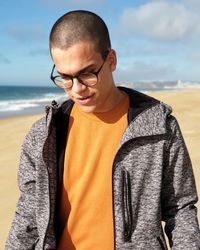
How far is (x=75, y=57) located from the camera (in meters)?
2.12

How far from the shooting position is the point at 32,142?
237cm

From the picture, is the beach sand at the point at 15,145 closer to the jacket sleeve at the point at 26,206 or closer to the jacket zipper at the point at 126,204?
the jacket sleeve at the point at 26,206

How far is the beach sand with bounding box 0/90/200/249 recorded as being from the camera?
6.78 metres

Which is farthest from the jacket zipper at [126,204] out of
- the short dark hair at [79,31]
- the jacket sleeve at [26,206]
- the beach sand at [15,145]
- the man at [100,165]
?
the beach sand at [15,145]

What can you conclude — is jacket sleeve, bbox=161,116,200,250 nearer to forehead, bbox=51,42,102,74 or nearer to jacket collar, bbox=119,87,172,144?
jacket collar, bbox=119,87,172,144

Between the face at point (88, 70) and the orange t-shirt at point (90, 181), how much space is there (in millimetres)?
94

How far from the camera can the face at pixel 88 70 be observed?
2125 mm

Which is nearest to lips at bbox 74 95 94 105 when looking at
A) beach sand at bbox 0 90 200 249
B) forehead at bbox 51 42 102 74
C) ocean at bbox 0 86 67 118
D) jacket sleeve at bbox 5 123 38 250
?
forehead at bbox 51 42 102 74

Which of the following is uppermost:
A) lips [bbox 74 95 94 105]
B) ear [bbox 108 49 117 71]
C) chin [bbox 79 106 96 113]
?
ear [bbox 108 49 117 71]

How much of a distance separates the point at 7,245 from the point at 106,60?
1064 millimetres

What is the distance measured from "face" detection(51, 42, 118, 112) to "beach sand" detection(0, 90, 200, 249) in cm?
372

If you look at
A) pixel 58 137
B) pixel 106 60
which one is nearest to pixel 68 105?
pixel 58 137

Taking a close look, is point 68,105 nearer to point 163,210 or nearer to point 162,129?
point 162,129

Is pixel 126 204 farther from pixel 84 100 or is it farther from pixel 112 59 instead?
pixel 112 59
